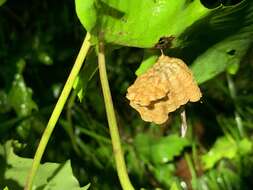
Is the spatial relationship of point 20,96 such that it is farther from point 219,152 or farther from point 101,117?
point 219,152

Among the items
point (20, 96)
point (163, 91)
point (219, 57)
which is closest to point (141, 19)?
point (163, 91)

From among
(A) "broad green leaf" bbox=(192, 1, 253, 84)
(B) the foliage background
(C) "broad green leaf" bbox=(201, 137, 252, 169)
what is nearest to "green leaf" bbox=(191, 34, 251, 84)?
(A) "broad green leaf" bbox=(192, 1, 253, 84)

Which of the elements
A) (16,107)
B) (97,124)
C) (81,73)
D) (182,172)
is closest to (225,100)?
(182,172)

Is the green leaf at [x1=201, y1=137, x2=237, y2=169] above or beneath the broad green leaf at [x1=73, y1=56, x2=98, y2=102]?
beneath

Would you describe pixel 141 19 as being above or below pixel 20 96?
above

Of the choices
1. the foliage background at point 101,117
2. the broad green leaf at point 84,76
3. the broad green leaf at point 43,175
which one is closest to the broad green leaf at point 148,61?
the broad green leaf at point 84,76

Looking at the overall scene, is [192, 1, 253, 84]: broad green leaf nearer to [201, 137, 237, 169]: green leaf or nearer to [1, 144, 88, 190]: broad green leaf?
[1, 144, 88, 190]: broad green leaf
